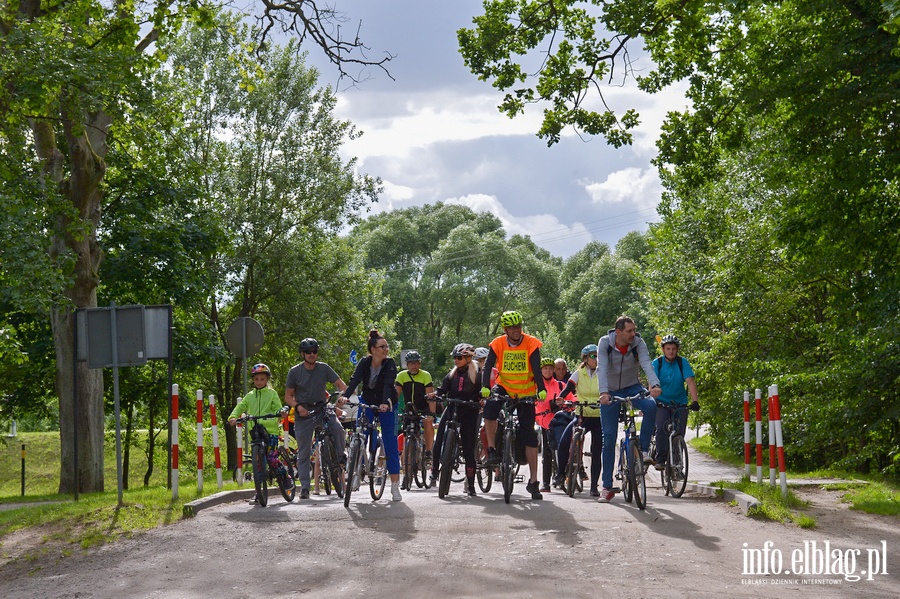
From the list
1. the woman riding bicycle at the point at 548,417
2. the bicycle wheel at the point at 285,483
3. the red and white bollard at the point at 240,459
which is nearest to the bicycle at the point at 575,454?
the woman riding bicycle at the point at 548,417

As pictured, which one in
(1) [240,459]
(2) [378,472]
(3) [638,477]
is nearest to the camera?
(3) [638,477]

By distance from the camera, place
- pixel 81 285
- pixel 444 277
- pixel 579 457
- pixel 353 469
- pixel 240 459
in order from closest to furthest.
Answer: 1. pixel 353 469
2. pixel 579 457
3. pixel 240 459
4. pixel 81 285
5. pixel 444 277

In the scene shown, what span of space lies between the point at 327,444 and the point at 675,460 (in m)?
4.02

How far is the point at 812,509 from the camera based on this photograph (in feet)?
36.4

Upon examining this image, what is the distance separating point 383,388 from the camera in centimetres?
1222

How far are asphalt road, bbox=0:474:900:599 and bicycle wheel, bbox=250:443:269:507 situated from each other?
2.68 ft

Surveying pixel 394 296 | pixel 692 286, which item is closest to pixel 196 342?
A: pixel 692 286

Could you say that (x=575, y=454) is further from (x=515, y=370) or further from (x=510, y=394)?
(x=515, y=370)

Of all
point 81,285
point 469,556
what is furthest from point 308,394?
point 81,285

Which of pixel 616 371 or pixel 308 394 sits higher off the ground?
pixel 616 371

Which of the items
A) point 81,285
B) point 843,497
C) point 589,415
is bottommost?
point 843,497

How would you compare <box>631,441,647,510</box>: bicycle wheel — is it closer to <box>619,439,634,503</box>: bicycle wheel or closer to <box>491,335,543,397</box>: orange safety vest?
<box>619,439,634,503</box>: bicycle wheel

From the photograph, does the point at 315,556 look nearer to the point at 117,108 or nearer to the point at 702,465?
the point at 117,108

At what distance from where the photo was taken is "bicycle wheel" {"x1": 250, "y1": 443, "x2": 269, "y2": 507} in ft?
39.4
